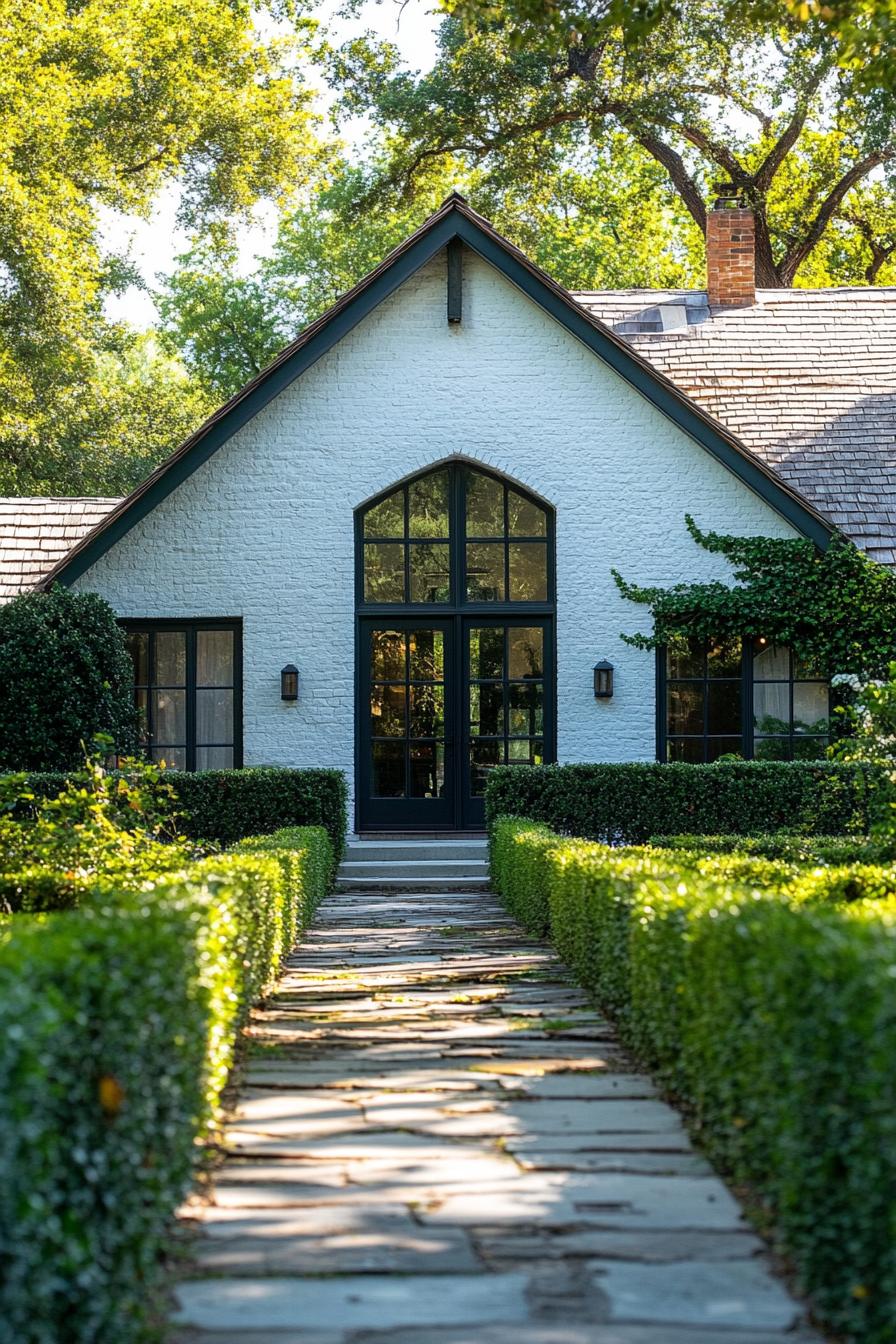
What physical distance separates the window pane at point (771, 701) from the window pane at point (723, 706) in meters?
0.19

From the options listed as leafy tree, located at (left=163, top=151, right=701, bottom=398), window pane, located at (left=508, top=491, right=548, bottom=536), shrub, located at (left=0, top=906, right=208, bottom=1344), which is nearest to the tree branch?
leafy tree, located at (left=163, top=151, right=701, bottom=398)

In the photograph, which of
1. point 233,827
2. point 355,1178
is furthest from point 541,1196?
point 233,827

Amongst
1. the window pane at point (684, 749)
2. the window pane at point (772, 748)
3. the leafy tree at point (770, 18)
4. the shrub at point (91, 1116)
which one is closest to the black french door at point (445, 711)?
the window pane at point (684, 749)

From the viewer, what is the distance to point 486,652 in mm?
16609

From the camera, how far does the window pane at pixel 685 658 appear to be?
16.5 metres

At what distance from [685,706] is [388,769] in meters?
3.25

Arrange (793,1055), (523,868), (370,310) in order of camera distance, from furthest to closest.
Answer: (370,310) → (523,868) → (793,1055)

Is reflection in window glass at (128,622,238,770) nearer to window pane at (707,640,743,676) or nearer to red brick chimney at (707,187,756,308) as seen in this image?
window pane at (707,640,743,676)

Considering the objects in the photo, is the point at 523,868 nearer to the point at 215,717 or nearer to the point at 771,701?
the point at 771,701

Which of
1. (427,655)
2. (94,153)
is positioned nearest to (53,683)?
(427,655)

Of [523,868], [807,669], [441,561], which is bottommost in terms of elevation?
[523,868]

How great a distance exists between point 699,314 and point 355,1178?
56.2 feet

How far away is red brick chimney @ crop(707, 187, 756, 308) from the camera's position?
20656 millimetres

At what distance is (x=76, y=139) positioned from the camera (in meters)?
28.2
